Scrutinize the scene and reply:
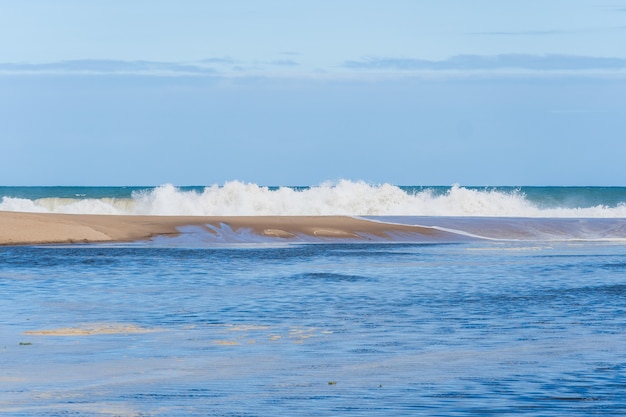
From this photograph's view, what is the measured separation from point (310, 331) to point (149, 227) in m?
26.7

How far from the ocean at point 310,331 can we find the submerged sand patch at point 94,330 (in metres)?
0.04

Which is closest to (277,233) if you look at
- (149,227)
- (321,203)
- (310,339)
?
(149,227)

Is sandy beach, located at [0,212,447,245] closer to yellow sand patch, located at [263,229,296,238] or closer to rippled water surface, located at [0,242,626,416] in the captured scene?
yellow sand patch, located at [263,229,296,238]

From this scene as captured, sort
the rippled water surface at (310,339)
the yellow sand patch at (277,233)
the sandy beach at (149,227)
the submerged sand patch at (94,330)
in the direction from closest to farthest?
the rippled water surface at (310,339) < the submerged sand patch at (94,330) < the sandy beach at (149,227) < the yellow sand patch at (277,233)

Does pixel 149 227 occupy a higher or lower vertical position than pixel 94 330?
higher

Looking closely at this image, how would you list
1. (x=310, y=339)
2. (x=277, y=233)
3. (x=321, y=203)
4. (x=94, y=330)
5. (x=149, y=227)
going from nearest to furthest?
(x=310, y=339) → (x=94, y=330) → (x=277, y=233) → (x=149, y=227) → (x=321, y=203)

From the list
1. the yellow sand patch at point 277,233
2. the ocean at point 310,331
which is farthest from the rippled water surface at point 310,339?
the yellow sand patch at point 277,233

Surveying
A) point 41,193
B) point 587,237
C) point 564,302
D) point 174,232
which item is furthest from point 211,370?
point 41,193

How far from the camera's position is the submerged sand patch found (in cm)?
1436

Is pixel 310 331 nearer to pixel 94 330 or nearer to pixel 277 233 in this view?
pixel 94 330

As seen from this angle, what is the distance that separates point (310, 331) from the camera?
48.6 ft

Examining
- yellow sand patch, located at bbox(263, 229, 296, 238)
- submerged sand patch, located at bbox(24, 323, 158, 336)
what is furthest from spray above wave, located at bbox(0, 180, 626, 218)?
submerged sand patch, located at bbox(24, 323, 158, 336)

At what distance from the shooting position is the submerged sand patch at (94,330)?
14359 millimetres

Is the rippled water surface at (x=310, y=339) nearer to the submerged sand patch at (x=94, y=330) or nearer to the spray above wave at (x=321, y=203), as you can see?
the submerged sand patch at (x=94, y=330)
